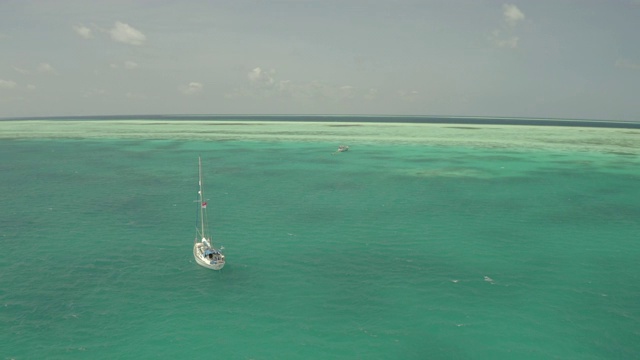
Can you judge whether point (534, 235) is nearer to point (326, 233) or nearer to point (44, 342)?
point (326, 233)

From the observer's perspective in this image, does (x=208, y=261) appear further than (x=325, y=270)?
No

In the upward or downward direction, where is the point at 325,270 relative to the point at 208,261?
downward

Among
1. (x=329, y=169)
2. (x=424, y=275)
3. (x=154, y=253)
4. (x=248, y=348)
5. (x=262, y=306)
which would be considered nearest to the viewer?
(x=248, y=348)

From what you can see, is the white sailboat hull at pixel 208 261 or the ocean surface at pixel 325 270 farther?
the white sailboat hull at pixel 208 261

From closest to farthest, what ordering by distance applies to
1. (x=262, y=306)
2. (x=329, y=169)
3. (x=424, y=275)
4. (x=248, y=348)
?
(x=248, y=348), (x=262, y=306), (x=424, y=275), (x=329, y=169)

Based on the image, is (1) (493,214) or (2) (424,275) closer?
(2) (424,275)

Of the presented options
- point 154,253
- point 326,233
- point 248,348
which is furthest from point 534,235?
point 154,253

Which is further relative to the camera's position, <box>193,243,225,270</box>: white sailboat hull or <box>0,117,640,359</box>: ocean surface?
<box>193,243,225,270</box>: white sailboat hull
